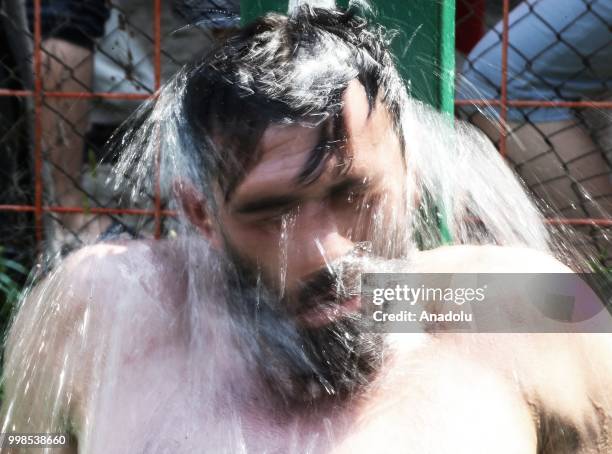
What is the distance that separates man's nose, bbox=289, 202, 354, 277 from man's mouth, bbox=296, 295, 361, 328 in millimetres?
69

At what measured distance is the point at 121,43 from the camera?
395 centimetres

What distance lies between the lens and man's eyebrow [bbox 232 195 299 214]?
1514 mm

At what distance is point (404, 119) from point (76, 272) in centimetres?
71

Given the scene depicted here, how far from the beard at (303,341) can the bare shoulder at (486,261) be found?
19cm

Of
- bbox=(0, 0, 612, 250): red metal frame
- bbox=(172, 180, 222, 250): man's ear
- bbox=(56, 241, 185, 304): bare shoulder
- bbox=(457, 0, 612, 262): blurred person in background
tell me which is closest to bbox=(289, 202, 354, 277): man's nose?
bbox=(172, 180, 222, 250): man's ear

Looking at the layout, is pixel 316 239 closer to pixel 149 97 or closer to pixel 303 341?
pixel 303 341

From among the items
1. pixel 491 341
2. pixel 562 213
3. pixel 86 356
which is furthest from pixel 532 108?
pixel 86 356

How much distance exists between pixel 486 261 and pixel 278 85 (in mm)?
486

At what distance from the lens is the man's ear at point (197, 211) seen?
5.49ft

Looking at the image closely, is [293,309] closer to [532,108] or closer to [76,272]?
[76,272]

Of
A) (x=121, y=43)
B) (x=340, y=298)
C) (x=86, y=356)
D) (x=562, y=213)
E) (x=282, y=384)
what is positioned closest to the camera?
(x=340, y=298)

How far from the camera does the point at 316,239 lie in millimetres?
1499

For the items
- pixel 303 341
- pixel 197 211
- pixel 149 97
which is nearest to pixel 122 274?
pixel 197 211

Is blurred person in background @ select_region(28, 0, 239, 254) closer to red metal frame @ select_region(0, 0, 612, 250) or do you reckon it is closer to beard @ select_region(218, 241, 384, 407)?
red metal frame @ select_region(0, 0, 612, 250)
